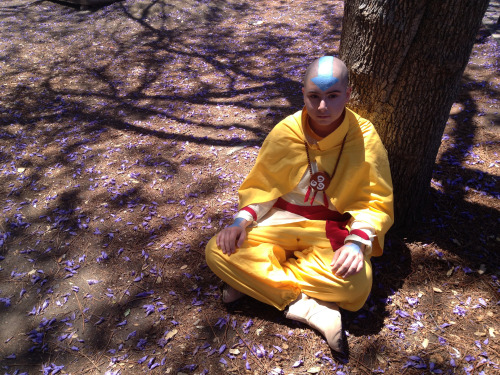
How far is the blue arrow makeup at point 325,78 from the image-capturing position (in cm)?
214

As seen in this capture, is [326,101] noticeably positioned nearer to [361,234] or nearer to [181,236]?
[361,234]

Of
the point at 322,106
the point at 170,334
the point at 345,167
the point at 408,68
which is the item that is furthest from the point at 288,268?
the point at 408,68

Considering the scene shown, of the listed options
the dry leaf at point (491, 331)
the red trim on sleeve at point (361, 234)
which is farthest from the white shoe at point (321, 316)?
the dry leaf at point (491, 331)

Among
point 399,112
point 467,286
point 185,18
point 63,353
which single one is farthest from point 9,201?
point 185,18

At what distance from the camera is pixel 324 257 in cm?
238

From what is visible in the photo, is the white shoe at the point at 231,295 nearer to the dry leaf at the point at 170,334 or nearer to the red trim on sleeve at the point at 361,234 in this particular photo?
the dry leaf at the point at 170,334

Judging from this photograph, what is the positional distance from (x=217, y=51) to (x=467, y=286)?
287 inches

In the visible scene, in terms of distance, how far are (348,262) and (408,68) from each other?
4.54ft

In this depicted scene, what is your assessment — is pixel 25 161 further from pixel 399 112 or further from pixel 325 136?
pixel 399 112

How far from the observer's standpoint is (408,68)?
2.34 metres

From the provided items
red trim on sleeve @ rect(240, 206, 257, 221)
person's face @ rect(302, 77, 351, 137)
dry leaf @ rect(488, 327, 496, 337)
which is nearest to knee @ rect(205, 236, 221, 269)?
red trim on sleeve @ rect(240, 206, 257, 221)

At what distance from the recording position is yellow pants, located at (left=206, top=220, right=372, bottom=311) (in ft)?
7.38

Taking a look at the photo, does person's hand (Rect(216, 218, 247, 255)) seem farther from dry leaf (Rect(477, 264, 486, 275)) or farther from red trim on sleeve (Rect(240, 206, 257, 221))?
dry leaf (Rect(477, 264, 486, 275))

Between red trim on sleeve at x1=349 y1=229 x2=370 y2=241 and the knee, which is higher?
red trim on sleeve at x1=349 y1=229 x2=370 y2=241
